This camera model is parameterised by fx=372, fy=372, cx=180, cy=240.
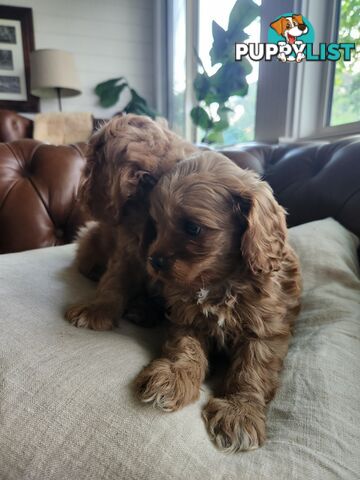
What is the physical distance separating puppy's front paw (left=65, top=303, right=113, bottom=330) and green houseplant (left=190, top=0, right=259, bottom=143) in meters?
2.96

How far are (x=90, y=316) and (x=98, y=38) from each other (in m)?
5.83

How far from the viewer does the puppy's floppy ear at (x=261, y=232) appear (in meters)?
1.13

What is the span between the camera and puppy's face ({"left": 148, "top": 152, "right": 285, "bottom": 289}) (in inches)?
44.2

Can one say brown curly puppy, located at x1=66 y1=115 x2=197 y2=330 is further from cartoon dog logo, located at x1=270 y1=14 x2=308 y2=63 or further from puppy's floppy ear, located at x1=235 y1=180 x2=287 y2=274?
cartoon dog logo, located at x1=270 y1=14 x2=308 y2=63

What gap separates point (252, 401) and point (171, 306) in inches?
17.2

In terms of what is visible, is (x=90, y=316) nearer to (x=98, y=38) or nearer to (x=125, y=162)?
(x=125, y=162)

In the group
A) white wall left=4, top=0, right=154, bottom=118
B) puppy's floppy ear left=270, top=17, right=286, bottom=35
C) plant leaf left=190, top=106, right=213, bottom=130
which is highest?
white wall left=4, top=0, right=154, bottom=118

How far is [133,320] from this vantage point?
142 centimetres

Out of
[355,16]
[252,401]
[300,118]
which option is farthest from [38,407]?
[355,16]

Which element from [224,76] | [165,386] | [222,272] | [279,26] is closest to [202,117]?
[224,76]

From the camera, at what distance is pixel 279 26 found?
2.97 metres

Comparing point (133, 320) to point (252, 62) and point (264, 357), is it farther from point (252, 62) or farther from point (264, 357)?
point (252, 62)

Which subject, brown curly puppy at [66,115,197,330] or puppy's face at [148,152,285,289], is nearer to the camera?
puppy's face at [148,152,285,289]

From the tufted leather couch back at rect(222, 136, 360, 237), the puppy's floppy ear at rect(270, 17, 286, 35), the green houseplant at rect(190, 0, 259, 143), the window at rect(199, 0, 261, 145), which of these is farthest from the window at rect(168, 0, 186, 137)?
the tufted leather couch back at rect(222, 136, 360, 237)
